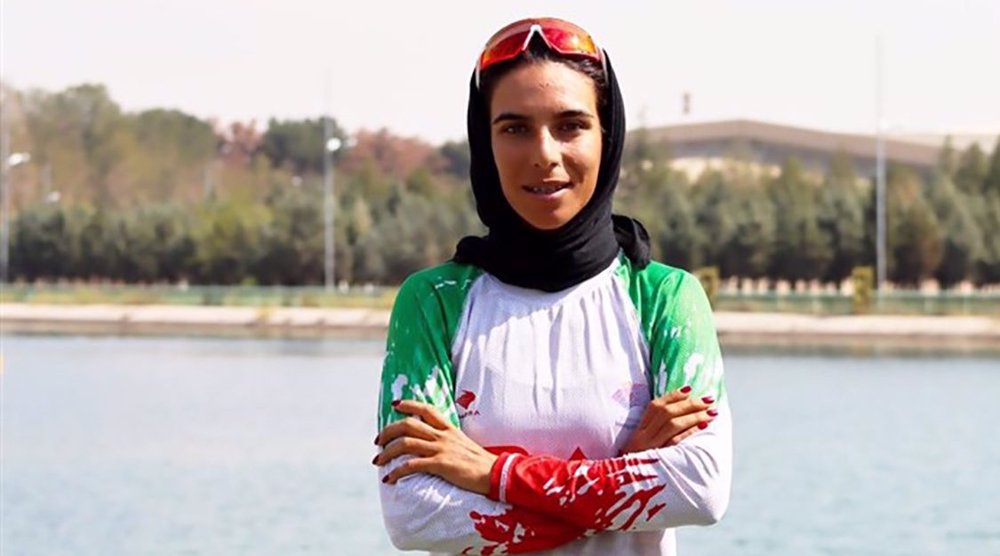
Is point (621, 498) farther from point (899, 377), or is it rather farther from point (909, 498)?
point (899, 377)

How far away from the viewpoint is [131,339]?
30359 millimetres

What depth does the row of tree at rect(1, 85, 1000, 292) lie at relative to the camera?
3306 cm

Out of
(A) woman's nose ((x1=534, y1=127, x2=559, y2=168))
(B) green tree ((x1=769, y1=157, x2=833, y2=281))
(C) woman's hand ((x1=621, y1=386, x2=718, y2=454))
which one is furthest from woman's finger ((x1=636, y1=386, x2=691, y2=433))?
(B) green tree ((x1=769, y1=157, x2=833, y2=281))

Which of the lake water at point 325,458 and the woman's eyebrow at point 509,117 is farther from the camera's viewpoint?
the lake water at point 325,458

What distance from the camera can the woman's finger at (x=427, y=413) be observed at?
184 centimetres

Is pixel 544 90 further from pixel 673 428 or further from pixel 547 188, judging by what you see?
pixel 673 428

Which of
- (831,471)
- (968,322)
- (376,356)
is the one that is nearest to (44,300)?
(376,356)

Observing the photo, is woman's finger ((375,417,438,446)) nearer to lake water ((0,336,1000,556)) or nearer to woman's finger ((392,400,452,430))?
woman's finger ((392,400,452,430))

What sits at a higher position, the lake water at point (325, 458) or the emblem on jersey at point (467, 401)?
the emblem on jersey at point (467, 401)

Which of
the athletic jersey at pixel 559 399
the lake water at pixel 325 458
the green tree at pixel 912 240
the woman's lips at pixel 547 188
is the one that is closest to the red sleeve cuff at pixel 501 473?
the athletic jersey at pixel 559 399

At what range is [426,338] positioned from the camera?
1.87 metres

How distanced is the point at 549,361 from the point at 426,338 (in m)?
0.11

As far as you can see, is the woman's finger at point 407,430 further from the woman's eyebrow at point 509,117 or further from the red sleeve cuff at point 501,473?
the woman's eyebrow at point 509,117

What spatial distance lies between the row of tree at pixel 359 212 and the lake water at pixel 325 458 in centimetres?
891
